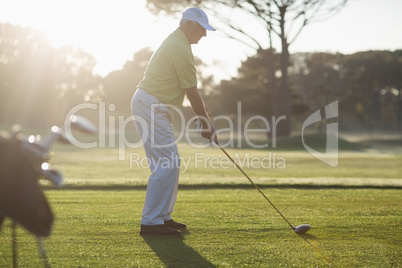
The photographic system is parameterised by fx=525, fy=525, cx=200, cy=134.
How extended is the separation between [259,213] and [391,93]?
68.3m

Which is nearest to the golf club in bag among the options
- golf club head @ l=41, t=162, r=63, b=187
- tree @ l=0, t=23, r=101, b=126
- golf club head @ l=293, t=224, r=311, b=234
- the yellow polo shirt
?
golf club head @ l=41, t=162, r=63, b=187

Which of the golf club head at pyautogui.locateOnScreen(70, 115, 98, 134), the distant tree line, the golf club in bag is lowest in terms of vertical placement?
the golf club in bag

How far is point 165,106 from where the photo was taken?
19.2ft

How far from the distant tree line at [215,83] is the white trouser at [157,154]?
154ft

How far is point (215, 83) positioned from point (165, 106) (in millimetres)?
69478

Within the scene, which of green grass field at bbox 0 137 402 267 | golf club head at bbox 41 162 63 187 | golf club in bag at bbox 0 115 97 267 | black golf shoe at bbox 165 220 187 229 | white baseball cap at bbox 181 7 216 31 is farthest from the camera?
black golf shoe at bbox 165 220 187 229

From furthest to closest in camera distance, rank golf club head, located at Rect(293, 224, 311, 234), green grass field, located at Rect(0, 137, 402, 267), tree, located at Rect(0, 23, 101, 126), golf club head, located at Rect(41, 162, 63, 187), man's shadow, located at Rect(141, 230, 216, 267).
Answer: tree, located at Rect(0, 23, 101, 126)
golf club head, located at Rect(293, 224, 311, 234)
green grass field, located at Rect(0, 137, 402, 267)
man's shadow, located at Rect(141, 230, 216, 267)
golf club head, located at Rect(41, 162, 63, 187)

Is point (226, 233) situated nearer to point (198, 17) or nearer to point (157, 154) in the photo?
point (157, 154)

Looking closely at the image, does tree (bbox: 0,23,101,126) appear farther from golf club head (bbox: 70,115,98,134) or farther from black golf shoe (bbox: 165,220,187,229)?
golf club head (bbox: 70,115,98,134)

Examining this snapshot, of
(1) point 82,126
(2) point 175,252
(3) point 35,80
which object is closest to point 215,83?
(3) point 35,80

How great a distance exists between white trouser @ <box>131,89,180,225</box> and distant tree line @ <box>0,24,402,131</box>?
4679cm

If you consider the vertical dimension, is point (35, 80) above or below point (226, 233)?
above

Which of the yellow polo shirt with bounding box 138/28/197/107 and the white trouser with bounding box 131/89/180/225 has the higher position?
the yellow polo shirt with bounding box 138/28/197/107

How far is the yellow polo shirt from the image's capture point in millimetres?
5703
